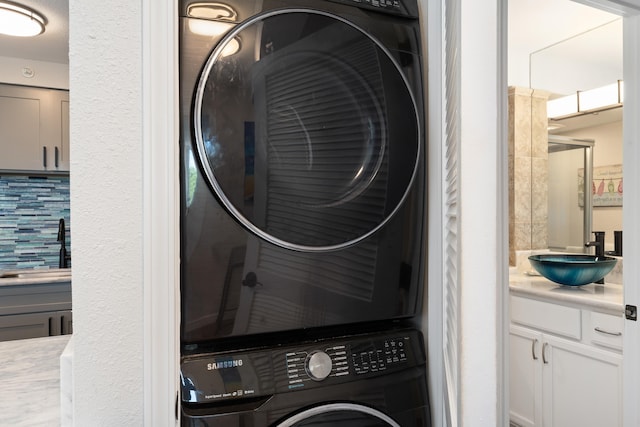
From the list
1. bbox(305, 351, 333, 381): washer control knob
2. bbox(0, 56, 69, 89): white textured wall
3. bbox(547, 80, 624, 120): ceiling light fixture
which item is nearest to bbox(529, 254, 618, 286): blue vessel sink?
bbox(547, 80, 624, 120): ceiling light fixture

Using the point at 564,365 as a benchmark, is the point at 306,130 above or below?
above

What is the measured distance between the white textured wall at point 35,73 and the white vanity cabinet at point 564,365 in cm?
400

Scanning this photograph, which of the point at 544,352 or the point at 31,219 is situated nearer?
the point at 544,352

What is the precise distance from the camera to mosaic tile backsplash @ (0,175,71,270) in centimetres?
343

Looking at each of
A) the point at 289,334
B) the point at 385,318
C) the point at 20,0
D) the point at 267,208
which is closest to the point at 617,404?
the point at 385,318

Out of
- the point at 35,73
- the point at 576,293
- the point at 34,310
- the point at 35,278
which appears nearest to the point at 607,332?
the point at 576,293

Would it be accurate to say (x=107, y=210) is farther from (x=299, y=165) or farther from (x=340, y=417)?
(x=340, y=417)

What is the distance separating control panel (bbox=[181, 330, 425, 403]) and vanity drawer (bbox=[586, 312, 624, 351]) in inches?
64.3

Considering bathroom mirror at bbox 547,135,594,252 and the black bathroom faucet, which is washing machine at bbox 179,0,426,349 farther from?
bathroom mirror at bbox 547,135,594,252

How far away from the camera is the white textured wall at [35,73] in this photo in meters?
3.32

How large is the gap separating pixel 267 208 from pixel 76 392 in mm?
452

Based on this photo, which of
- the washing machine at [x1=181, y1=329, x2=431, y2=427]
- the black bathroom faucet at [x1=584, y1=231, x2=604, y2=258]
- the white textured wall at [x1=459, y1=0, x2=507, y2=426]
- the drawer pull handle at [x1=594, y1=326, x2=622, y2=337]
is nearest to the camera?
the white textured wall at [x1=459, y1=0, x2=507, y2=426]

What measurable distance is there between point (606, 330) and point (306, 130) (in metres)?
2.07

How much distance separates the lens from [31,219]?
350 centimetres
